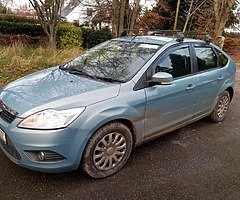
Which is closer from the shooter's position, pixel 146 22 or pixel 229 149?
pixel 229 149

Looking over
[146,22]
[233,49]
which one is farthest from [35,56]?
[233,49]

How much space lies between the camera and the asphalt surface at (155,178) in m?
2.80

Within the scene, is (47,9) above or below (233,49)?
above

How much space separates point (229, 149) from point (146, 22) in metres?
15.7

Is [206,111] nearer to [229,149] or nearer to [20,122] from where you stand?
[229,149]

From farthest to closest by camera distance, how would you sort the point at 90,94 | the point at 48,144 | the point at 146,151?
the point at 146,151
the point at 90,94
the point at 48,144

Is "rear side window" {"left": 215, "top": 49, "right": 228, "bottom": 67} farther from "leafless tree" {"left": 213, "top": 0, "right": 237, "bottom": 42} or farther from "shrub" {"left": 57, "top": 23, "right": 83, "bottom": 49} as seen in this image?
"shrub" {"left": 57, "top": 23, "right": 83, "bottom": 49}

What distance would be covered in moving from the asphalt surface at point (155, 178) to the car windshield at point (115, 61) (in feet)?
3.56

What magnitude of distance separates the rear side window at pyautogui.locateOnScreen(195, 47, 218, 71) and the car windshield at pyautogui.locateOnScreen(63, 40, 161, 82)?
845 millimetres

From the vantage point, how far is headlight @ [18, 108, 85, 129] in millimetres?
2642

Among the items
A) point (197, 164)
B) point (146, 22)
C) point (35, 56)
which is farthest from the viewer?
point (146, 22)

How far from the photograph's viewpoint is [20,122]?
2668 mm

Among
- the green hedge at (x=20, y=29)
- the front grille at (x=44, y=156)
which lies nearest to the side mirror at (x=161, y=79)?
the front grille at (x=44, y=156)

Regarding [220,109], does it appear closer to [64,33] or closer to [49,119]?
[49,119]
